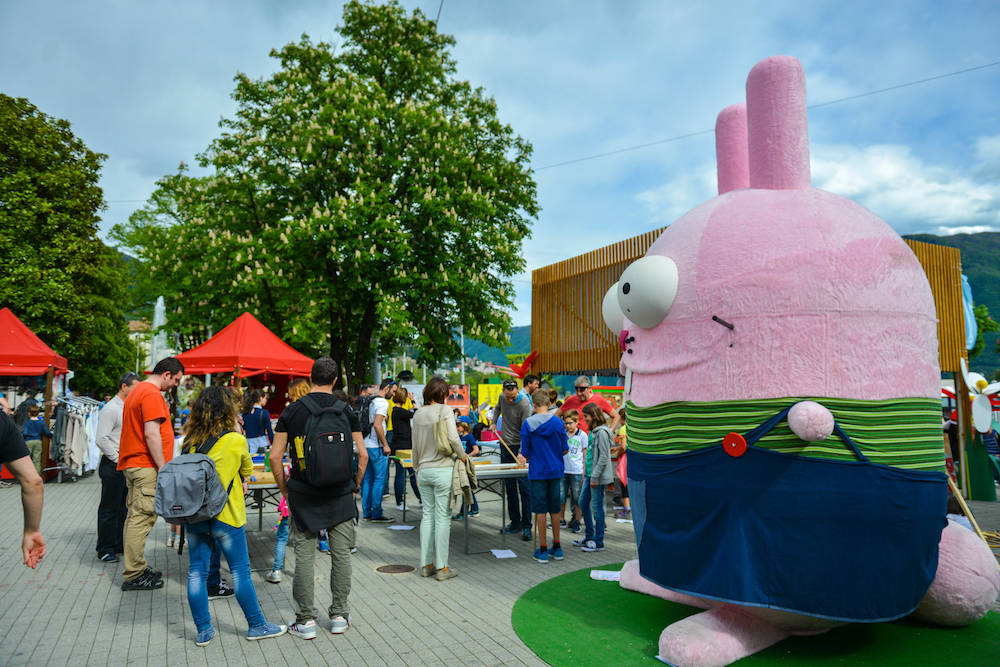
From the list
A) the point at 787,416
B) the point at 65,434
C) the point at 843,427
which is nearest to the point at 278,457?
the point at 787,416

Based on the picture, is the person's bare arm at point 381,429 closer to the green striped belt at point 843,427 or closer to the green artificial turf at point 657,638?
the green artificial turf at point 657,638

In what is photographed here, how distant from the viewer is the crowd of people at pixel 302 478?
16.0 ft

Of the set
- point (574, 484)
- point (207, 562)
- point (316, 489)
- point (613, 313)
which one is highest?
point (613, 313)

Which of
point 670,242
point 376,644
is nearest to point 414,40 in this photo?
point 670,242

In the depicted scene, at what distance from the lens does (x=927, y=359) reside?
14.7 ft

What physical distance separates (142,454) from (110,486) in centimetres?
179

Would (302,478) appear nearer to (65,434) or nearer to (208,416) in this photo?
(208,416)

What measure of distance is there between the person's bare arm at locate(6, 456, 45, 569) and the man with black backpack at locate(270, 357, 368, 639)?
1759 millimetres

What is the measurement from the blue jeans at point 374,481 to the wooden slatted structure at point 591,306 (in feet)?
21.8

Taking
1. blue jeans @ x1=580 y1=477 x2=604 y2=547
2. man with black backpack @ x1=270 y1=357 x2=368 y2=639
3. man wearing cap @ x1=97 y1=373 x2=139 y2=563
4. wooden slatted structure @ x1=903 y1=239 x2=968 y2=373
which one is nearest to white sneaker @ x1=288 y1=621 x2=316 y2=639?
man with black backpack @ x1=270 y1=357 x2=368 y2=639

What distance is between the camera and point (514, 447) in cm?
951

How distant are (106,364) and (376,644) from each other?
34.4 m

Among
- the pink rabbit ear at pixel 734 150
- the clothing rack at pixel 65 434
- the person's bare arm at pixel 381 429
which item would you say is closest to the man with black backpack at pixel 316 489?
the person's bare arm at pixel 381 429

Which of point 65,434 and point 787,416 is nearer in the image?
point 787,416
